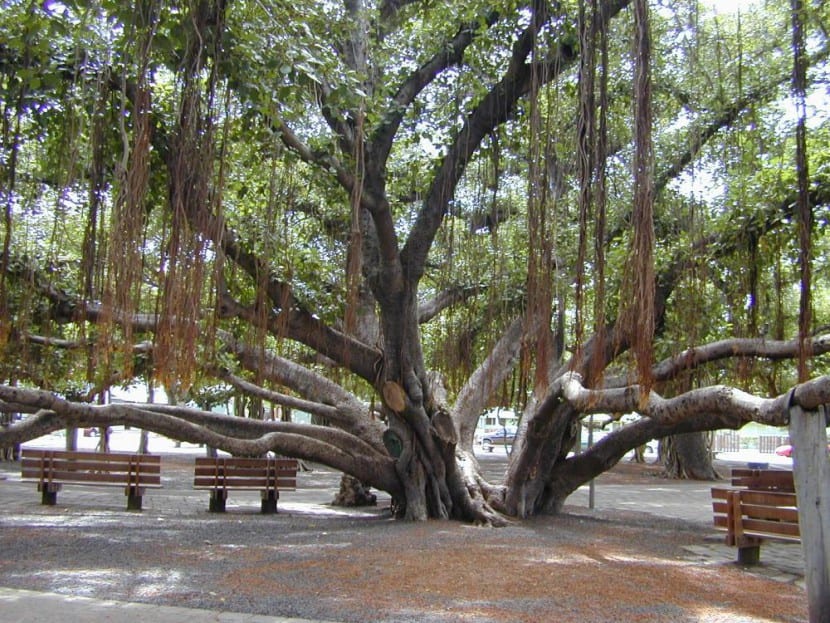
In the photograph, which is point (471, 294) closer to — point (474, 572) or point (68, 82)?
point (474, 572)

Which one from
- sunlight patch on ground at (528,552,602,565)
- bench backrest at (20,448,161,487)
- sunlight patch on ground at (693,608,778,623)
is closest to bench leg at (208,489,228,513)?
bench backrest at (20,448,161,487)

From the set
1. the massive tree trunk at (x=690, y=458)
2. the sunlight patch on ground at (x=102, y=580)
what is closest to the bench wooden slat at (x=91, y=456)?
the sunlight patch on ground at (x=102, y=580)

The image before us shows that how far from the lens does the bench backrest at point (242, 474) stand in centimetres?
1146

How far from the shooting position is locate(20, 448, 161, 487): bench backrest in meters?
11.5

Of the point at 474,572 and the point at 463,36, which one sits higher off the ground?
the point at 463,36

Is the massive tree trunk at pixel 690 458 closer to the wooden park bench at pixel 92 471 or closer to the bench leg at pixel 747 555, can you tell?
the bench leg at pixel 747 555

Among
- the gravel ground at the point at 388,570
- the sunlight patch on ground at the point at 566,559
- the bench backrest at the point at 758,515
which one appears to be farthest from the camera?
the bench backrest at the point at 758,515

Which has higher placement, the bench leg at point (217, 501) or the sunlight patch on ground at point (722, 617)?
the bench leg at point (217, 501)

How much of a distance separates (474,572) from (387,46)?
5823 mm

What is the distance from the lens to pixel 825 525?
450 cm

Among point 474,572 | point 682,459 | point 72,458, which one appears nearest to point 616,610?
point 474,572

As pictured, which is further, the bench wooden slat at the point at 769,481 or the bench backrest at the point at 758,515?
the bench wooden slat at the point at 769,481

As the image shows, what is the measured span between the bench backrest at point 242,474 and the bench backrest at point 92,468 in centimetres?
64

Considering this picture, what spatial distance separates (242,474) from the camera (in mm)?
11633
